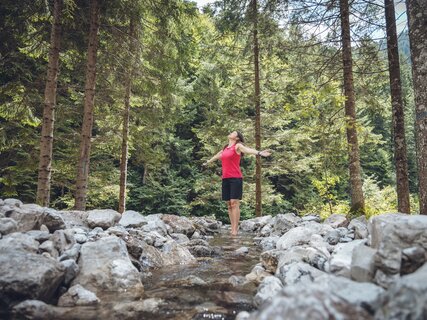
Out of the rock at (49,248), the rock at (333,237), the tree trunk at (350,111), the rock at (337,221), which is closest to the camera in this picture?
the rock at (49,248)

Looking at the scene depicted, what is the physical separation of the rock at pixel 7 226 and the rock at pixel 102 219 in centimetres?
216

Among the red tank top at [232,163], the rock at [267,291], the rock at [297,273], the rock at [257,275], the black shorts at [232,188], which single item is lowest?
the rock at [257,275]

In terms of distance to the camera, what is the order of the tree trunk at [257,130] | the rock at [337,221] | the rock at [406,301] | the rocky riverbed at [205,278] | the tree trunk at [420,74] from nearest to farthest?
1. the rock at [406,301]
2. the rocky riverbed at [205,278]
3. the tree trunk at [420,74]
4. the rock at [337,221]
5. the tree trunk at [257,130]

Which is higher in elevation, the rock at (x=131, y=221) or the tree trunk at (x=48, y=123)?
the tree trunk at (x=48, y=123)

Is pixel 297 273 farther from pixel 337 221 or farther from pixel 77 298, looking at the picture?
pixel 337 221

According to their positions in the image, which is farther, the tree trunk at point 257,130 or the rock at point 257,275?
the tree trunk at point 257,130

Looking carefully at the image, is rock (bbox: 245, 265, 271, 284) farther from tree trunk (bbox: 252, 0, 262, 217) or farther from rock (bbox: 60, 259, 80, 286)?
tree trunk (bbox: 252, 0, 262, 217)

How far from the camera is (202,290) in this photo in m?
3.46

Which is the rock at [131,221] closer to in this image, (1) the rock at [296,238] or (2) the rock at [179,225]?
(2) the rock at [179,225]

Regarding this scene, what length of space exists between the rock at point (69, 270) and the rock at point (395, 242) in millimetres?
2843

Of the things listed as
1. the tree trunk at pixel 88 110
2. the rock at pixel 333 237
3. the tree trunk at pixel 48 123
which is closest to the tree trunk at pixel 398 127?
the rock at pixel 333 237

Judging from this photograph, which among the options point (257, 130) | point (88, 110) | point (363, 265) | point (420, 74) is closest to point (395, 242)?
point (363, 265)

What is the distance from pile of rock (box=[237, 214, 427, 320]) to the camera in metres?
1.57

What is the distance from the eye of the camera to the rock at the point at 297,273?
3151 millimetres
